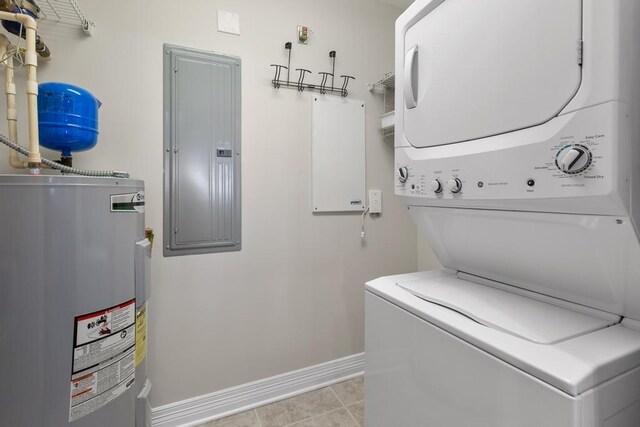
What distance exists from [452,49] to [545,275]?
28.7 inches

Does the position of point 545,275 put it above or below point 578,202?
below

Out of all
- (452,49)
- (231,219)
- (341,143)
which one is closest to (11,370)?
(231,219)

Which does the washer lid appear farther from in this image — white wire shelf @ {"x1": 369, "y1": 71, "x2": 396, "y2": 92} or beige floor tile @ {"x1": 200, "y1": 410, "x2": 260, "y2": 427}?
white wire shelf @ {"x1": 369, "y1": 71, "x2": 396, "y2": 92}

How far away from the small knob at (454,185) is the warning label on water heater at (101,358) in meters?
1.21

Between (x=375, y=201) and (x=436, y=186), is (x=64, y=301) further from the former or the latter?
(x=375, y=201)

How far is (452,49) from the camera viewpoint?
0.88m

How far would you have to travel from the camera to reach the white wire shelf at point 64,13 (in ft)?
4.22

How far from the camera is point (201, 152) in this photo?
1611 mm

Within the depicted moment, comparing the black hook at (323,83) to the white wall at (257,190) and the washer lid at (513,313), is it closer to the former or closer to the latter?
the white wall at (257,190)

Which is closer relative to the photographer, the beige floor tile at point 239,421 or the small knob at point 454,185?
the small knob at point 454,185

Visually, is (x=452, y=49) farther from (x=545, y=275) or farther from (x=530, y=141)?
(x=545, y=275)

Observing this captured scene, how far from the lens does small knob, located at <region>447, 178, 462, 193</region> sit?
→ 84cm

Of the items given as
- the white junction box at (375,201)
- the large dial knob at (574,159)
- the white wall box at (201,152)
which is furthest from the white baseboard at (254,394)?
the large dial knob at (574,159)

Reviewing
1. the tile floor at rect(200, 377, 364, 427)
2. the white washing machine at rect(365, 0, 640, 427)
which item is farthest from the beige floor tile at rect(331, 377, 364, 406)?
the white washing machine at rect(365, 0, 640, 427)
